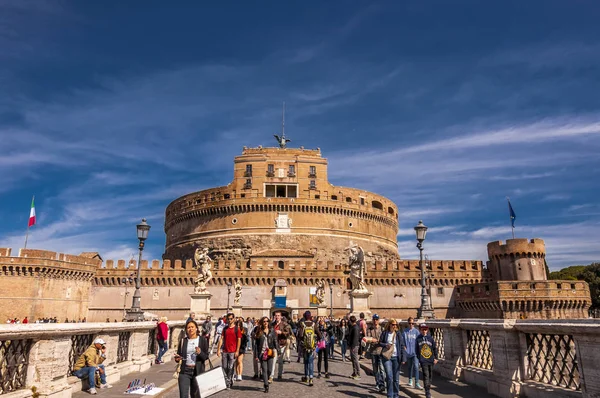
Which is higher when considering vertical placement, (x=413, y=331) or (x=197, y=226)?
(x=197, y=226)

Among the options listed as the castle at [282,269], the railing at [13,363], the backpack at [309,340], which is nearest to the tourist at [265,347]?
the backpack at [309,340]

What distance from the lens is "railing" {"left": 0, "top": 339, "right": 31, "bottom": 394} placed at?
217 inches

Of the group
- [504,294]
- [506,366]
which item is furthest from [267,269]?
[506,366]

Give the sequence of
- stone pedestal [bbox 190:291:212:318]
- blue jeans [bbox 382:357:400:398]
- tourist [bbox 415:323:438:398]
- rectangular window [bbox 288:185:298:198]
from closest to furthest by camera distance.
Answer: tourist [bbox 415:323:438:398]
blue jeans [bbox 382:357:400:398]
stone pedestal [bbox 190:291:212:318]
rectangular window [bbox 288:185:298:198]

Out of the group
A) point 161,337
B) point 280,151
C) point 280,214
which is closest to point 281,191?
point 280,214

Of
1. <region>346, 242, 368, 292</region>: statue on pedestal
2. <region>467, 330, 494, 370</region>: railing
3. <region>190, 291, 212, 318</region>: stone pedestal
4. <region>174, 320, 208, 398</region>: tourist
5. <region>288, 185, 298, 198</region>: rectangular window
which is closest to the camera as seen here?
<region>174, 320, 208, 398</region>: tourist

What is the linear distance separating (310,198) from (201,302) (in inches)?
1465

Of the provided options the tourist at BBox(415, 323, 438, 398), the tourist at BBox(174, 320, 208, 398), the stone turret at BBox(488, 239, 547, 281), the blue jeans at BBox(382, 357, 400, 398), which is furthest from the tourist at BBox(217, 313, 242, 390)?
the stone turret at BBox(488, 239, 547, 281)

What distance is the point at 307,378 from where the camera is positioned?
982cm

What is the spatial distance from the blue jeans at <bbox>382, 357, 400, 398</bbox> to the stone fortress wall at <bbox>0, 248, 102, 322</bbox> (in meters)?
43.2

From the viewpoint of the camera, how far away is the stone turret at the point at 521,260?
149 ft

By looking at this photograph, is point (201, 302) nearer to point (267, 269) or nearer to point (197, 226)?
point (267, 269)

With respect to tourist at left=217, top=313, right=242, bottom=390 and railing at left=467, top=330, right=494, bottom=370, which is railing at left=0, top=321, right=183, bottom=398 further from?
railing at left=467, top=330, right=494, bottom=370

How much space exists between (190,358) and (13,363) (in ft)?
7.29
